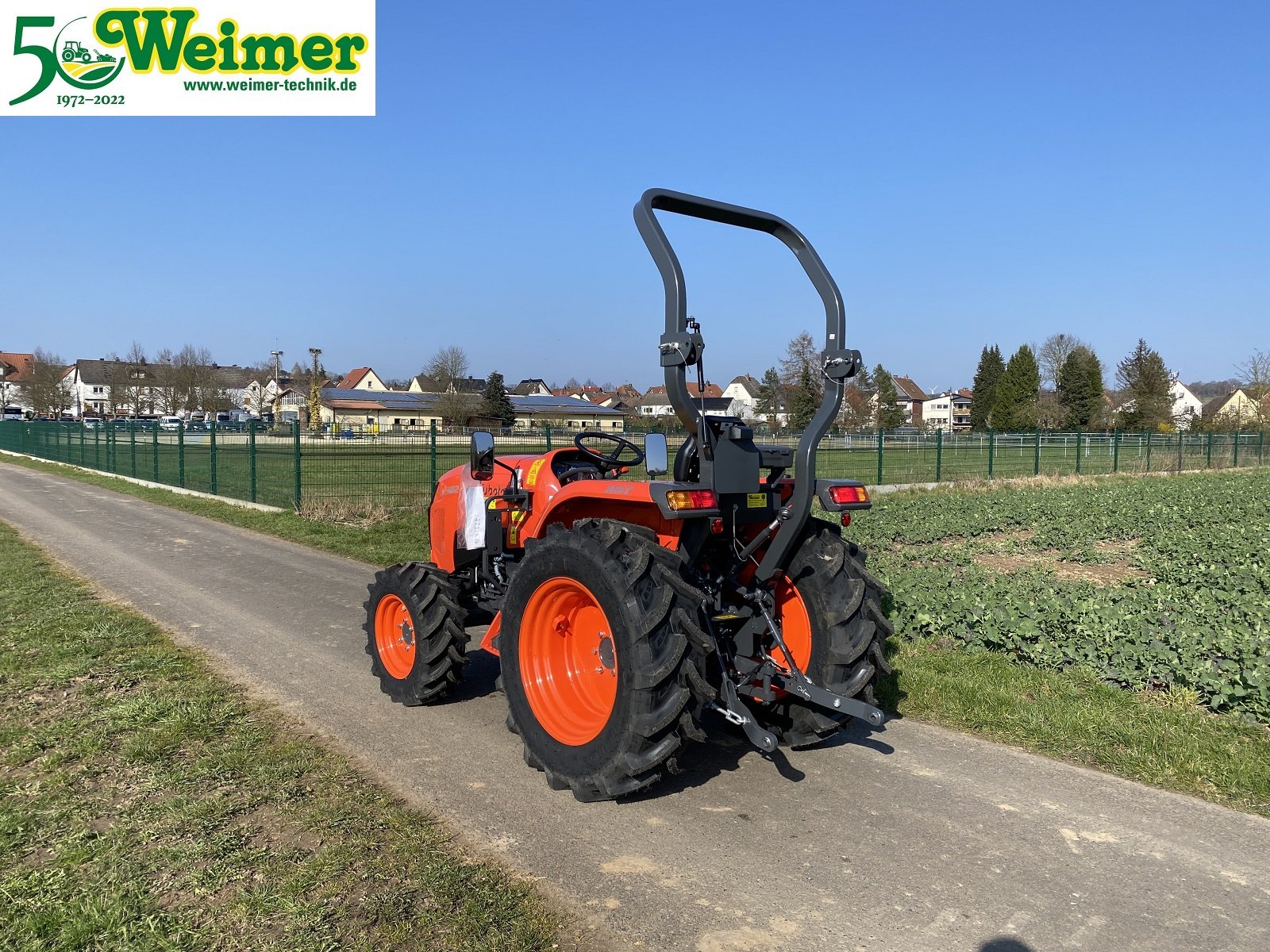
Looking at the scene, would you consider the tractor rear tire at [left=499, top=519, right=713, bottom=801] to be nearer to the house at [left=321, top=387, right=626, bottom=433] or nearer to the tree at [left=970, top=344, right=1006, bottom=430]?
the house at [left=321, top=387, right=626, bottom=433]

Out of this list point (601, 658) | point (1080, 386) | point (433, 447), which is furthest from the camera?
point (1080, 386)

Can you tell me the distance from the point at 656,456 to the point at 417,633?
2.04 meters

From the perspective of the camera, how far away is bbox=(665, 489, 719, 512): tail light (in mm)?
3480

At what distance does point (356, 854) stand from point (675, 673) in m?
1.37

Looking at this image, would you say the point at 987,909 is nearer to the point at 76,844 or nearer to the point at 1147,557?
the point at 76,844

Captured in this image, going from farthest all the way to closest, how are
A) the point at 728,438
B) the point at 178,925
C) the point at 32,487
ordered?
the point at 32,487, the point at 728,438, the point at 178,925

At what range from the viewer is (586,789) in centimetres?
368

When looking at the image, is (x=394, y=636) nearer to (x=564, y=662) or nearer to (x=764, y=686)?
(x=564, y=662)

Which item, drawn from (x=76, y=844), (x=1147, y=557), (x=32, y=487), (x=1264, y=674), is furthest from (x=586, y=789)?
(x=32, y=487)

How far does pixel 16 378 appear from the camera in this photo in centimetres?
9788

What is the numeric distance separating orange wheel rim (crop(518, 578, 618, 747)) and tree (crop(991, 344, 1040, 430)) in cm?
6538

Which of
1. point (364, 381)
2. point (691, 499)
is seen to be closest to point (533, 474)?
point (691, 499)

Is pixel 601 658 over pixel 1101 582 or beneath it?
over

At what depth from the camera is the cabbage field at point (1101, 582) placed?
5176 millimetres
